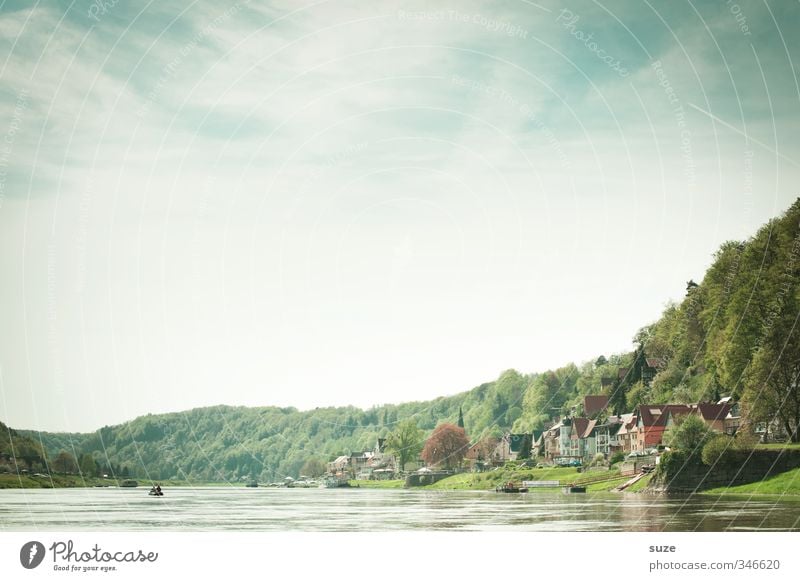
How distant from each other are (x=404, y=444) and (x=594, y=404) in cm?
2620

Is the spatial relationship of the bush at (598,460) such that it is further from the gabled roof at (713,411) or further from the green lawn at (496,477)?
the gabled roof at (713,411)

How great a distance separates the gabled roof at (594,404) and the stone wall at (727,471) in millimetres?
41549

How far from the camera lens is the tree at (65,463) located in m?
103

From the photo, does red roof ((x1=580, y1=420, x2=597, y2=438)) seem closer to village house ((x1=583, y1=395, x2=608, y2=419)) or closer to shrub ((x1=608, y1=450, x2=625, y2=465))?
village house ((x1=583, y1=395, x2=608, y2=419))

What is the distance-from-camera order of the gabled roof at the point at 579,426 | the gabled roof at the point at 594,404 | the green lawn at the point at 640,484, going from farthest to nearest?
the gabled roof at the point at 594,404, the gabled roof at the point at 579,426, the green lawn at the point at 640,484

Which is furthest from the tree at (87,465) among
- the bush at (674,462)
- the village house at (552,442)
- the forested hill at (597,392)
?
the bush at (674,462)

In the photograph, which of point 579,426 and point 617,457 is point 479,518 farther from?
point 579,426

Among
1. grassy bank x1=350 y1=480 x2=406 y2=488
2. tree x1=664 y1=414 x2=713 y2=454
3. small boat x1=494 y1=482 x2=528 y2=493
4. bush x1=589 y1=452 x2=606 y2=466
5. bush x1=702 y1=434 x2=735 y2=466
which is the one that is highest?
tree x1=664 y1=414 x2=713 y2=454

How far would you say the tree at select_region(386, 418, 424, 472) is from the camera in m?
119

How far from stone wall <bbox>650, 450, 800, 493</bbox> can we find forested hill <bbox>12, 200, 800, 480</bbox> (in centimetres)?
346

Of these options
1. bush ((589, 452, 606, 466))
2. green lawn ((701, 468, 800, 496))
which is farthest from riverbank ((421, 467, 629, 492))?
green lawn ((701, 468, 800, 496))

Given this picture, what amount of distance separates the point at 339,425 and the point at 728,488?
82.8 m

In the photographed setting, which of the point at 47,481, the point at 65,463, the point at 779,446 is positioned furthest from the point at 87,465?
the point at 779,446
